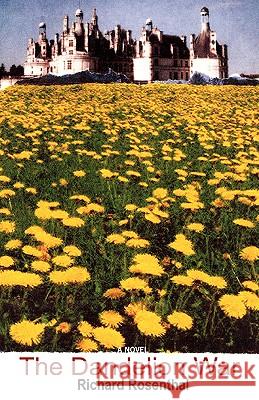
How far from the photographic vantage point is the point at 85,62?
1931cm

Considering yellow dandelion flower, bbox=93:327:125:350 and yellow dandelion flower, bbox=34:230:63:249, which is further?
yellow dandelion flower, bbox=34:230:63:249

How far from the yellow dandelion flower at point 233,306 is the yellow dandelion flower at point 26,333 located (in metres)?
0.37

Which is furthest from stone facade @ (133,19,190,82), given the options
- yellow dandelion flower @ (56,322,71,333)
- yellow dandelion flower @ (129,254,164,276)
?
yellow dandelion flower @ (56,322,71,333)

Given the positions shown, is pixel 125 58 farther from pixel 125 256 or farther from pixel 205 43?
pixel 125 256

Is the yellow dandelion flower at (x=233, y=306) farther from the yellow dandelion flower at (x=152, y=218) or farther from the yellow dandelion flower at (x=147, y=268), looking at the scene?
the yellow dandelion flower at (x=152, y=218)

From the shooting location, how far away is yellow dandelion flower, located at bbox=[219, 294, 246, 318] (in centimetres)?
107

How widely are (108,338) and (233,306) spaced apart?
26 centimetres

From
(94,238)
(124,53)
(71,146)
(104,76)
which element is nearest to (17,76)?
(104,76)

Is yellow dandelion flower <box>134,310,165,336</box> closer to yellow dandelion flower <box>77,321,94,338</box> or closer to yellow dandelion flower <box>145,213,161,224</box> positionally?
yellow dandelion flower <box>77,321,94,338</box>

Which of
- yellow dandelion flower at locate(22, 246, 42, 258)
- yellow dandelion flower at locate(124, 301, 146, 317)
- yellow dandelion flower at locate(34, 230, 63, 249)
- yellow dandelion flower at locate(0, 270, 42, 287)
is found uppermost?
yellow dandelion flower at locate(34, 230, 63, 249)

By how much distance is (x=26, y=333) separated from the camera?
984mm

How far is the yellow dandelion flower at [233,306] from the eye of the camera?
1.07 meters

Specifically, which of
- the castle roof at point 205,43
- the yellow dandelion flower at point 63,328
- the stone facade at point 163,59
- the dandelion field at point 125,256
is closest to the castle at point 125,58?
the stone facade at point 163,59

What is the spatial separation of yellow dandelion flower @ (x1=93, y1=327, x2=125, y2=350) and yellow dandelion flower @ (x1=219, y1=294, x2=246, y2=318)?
23 centimetres
